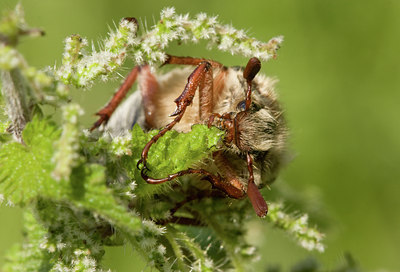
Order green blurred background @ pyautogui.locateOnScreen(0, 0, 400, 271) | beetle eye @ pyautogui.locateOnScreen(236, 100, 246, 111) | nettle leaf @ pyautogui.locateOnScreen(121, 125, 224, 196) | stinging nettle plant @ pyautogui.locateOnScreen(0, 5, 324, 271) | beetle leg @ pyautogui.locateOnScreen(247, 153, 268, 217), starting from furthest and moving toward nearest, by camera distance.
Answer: green blurred background @ pyautogui.locateOnScreen(0, 0, 400, 271) → beetle eye @ pyautogui.locateOnScreen(236, 100, 246, 111) → beetle leg @ pyautogui.locateOnScreen(247, 153, 268, 217) → nettle leaf @ pyautogui.locateOnScreen(121, 125, 224, 196) → stinging nettle plant @ pyautogui.locateOnScreen(0, 5, 324, 271)

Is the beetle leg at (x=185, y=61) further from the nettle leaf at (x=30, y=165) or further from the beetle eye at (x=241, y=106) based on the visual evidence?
the nettle leaf at (x=30, y=165)

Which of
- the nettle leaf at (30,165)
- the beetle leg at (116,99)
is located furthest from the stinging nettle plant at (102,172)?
the beetle leg at (116,99)

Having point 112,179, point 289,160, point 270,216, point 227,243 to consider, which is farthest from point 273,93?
point 112,179

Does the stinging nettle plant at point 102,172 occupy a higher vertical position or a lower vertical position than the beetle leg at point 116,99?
lower

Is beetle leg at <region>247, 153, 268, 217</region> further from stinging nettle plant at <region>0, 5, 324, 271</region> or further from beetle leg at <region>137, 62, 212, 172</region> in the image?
beetle leg at <region>137, 62, 212, 172</region>

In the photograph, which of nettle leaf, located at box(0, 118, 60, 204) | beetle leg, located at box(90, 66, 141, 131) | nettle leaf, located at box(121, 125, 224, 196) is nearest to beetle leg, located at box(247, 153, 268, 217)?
Result: nettle leaf, located at box(121, 125, 224, 196)

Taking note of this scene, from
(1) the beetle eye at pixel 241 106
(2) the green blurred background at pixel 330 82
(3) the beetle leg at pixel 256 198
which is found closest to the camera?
(3) the beetle leg at pixel 256 198
